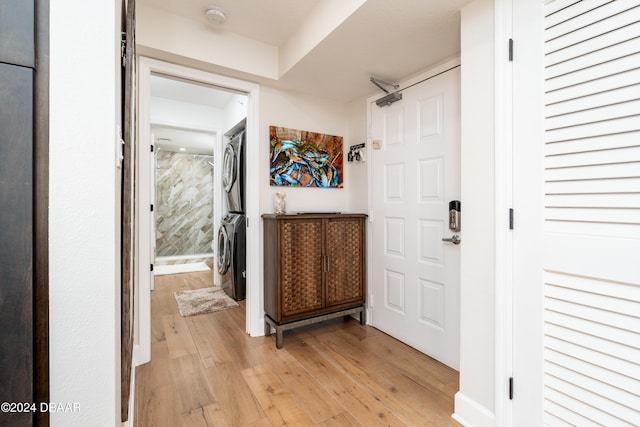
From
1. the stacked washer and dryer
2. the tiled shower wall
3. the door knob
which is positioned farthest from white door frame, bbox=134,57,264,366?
the tiled shower wall

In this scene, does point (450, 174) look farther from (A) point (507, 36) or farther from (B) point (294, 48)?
(B) point (294, 48)

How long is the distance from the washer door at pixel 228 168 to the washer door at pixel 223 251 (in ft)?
1.98

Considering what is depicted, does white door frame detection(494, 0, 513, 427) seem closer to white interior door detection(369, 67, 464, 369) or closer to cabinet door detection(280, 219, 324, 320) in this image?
white interior door detection(369, 67, 464, 369)

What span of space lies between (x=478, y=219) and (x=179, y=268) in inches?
209

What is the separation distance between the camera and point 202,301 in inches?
141

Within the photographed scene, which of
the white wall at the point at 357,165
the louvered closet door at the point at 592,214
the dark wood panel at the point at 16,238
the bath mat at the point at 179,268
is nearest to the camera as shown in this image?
the dark wood panel at the point at 16,238

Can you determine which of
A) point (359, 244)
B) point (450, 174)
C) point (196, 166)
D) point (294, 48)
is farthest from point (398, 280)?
point (196, 166)

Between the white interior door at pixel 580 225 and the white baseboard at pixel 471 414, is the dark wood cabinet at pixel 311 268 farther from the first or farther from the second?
the white interior door at pixel 580 225

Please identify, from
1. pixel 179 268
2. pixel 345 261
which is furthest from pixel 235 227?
pixel 179 268

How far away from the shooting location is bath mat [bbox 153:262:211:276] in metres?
5.15

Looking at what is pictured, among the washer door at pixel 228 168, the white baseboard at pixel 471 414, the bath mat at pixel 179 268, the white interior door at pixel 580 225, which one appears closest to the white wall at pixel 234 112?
the washer door at pixel 228 168

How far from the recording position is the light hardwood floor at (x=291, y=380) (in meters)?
1.62

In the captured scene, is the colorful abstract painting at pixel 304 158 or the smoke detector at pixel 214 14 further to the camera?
the colorful abstract painting at pixel 304 158

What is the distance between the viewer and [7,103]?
674 millimetres
